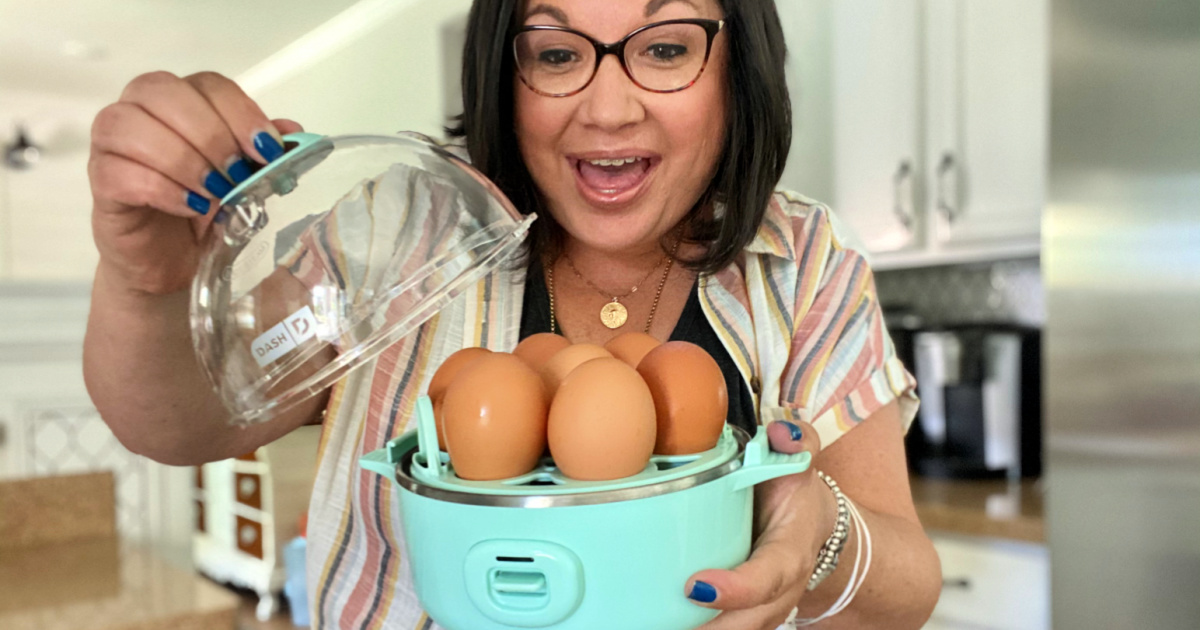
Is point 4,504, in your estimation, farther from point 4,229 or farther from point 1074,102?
point 1074,102

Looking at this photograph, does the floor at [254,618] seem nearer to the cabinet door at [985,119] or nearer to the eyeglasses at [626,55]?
the eyeglasses at [626,55]

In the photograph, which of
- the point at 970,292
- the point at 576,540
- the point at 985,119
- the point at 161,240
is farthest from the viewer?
the point at 970,292

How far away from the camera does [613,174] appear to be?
67 centimetres

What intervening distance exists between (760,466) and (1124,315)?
1.24m

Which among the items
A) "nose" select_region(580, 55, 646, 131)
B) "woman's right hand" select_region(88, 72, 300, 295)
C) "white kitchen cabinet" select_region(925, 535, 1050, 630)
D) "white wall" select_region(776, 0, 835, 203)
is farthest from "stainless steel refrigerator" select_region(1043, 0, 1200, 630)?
"woman's right hand" select_region(88, 72, 300, 295)

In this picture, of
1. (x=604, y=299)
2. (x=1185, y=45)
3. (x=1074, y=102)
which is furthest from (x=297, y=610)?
(x=1185, y=45)

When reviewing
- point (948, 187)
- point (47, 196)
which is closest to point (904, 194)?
point (948, 187)

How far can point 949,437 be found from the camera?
1784mm

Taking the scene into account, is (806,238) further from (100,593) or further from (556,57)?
(100,593)

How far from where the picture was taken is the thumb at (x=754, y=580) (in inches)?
15.9

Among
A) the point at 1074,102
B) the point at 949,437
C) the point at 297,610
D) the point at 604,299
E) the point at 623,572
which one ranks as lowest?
the point at 297,610

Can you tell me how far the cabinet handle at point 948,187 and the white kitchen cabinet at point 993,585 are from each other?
0.72m

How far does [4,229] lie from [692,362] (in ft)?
9.72

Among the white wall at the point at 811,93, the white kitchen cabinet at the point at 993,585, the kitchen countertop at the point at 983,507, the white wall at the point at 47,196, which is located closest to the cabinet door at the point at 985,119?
the white wall at the point at 811,93
